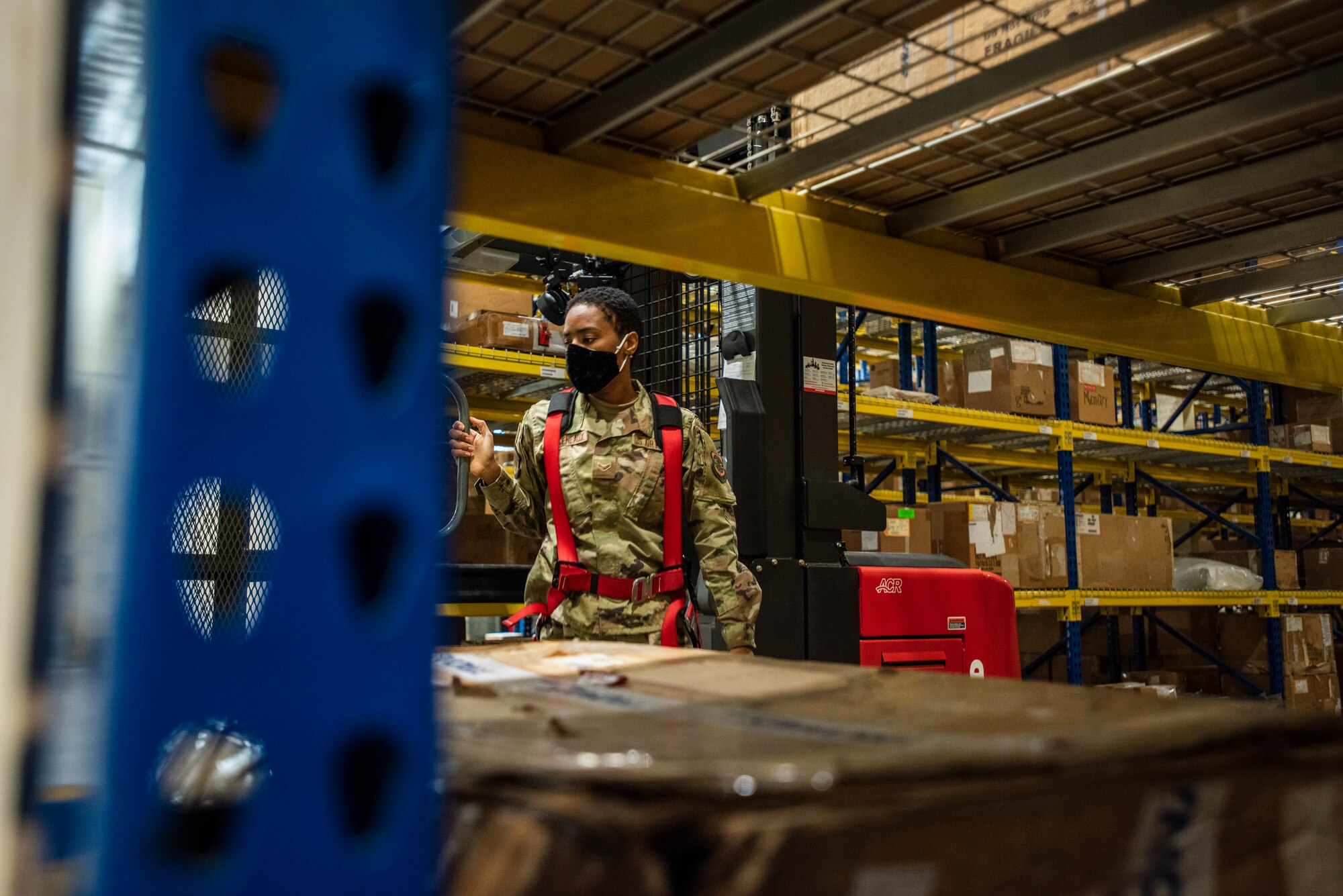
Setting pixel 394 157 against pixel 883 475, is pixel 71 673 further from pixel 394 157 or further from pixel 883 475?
pixel 883 475

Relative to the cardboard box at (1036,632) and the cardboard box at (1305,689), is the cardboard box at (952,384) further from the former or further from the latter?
the cardboard box at (1305,689)

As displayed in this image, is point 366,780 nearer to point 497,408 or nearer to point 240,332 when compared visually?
point 240,332

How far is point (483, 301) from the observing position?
4500 mm

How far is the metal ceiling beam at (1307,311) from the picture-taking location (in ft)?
5.94

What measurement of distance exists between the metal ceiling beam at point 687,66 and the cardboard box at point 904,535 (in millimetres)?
3995

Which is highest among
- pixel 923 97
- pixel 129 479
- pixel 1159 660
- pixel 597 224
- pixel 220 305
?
pixel 923 97

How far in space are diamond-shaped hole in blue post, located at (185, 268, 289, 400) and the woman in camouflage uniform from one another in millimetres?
1893

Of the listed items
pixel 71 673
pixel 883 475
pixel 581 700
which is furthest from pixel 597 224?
pixel 883 475

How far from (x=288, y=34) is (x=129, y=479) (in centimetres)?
23

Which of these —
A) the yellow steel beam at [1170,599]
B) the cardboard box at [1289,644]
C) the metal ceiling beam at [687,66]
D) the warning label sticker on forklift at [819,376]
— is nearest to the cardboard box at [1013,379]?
the yellow steel beam at [1170,599]

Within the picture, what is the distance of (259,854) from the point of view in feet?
1.58

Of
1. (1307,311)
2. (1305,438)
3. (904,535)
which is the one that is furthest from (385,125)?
(1305,438)

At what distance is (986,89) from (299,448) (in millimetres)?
884

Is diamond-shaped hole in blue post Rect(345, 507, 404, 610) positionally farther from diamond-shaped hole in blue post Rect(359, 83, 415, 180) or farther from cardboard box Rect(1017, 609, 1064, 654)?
cardboard box Rect(1017, 609, 1064, 654)
